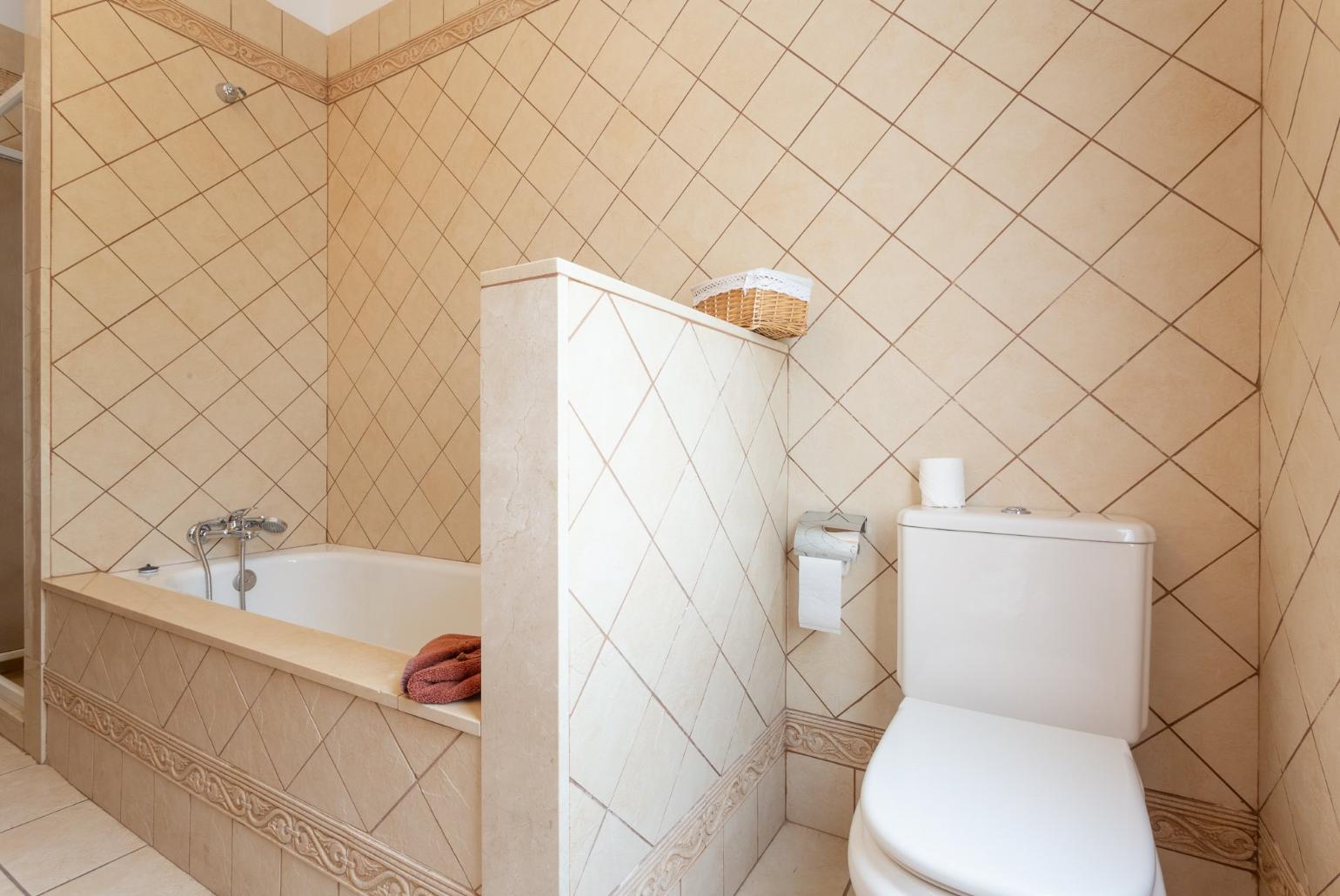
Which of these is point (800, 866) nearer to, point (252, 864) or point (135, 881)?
point (252, 864)

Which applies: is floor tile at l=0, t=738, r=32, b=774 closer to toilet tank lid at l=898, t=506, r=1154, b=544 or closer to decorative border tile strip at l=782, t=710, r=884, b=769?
decorative border tile strip at l=782, t=710, r=884, b=769

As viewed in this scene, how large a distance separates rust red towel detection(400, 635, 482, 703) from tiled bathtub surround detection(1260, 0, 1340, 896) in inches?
48.7

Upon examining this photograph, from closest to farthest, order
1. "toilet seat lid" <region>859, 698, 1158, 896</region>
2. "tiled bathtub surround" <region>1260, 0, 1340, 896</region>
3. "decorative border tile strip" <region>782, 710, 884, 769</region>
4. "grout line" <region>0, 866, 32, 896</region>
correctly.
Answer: "toilet seat lid" <region>859, 698, 1158, 896</region> < "tiled bathtub surround" <region>1260, 0, 1340, 896</region> < "grout line" <region>0, 866, 32, 896</region> < "decorative border tile strip" <region>782, 710, 884, 769</region>

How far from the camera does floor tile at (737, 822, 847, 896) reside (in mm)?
1436

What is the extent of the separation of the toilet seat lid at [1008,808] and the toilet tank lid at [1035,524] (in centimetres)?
35

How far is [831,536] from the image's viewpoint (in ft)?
4.94

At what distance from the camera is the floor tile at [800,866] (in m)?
1.44

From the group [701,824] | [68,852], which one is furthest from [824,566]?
[68,852]

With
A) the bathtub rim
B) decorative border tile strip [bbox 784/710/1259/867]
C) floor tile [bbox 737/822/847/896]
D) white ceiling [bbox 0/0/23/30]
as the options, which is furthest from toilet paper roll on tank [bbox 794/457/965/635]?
white ceiling [bbox 0/0/23/30]

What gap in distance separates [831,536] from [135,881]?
1.74 meters

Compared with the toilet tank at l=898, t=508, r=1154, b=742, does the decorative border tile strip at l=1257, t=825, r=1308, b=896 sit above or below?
below

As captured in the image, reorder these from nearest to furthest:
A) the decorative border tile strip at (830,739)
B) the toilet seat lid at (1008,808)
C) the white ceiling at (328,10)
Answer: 1. the toilet seat lid at (1008,808)
2. the decorative border tile strip at (830,739)
3. the white ceiling at (328,10)

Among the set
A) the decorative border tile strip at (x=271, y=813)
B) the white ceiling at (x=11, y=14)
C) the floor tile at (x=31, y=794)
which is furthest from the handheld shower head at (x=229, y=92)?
the floor tile at (x=31, y=794)

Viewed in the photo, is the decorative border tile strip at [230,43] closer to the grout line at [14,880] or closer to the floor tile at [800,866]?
the grout line at [14,880]
